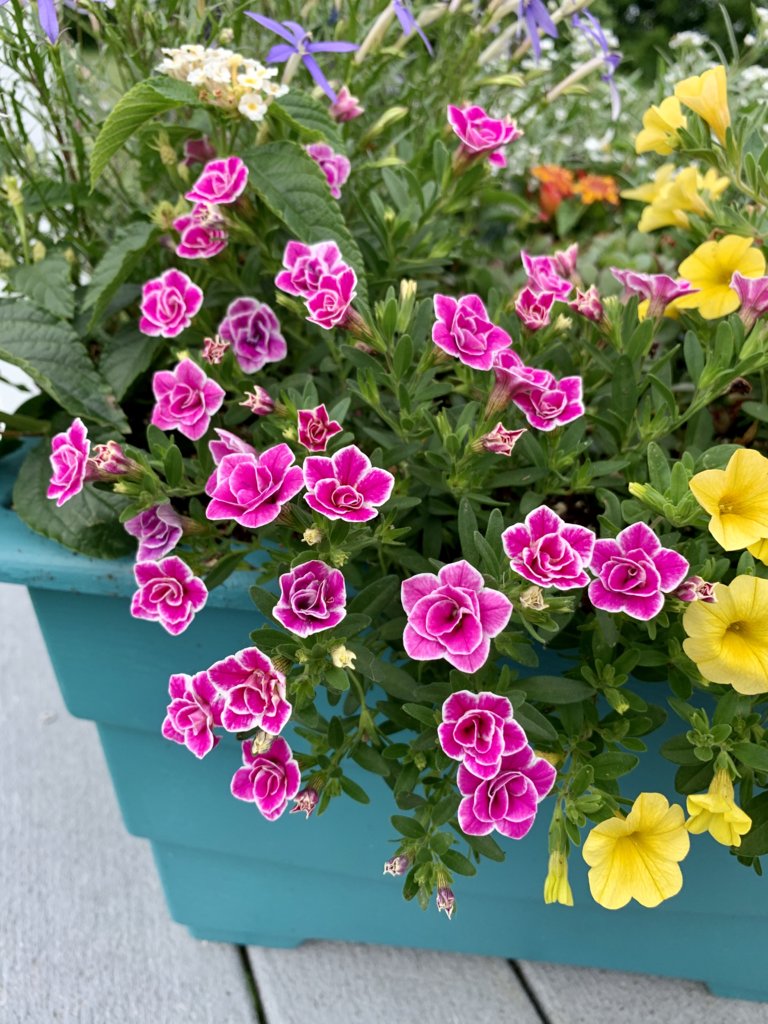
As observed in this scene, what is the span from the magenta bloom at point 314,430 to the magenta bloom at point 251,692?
0.42ft

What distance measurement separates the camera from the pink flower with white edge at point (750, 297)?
0.62 metres

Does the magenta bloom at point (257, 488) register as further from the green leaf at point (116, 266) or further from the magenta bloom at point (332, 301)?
the green leaf at point (116, 266)

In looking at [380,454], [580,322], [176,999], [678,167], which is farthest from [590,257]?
[176,999]

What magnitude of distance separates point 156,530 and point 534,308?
306 millimetres

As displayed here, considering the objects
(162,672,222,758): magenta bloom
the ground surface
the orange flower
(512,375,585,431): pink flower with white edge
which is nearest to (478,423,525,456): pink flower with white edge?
(512,375,585,431): pink flower with white edge

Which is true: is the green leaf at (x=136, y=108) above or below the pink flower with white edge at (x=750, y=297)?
above

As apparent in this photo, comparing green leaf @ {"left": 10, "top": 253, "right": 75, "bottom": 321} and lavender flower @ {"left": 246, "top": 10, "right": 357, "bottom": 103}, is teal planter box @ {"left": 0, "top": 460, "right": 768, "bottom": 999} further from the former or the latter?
lavender flower @ {"left": 246, "top": 10, "right": 357, "bottom": 103}

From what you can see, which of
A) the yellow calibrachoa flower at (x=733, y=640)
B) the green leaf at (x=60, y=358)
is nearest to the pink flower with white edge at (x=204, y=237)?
the green leaf at (x=60, y=358)

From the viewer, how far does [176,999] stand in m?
0.88

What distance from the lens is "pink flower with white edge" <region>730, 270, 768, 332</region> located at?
0.62 meters

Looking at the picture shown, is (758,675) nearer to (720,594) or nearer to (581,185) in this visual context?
(720,594)

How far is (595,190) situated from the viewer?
1.23m

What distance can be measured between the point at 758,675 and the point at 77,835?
0.86m

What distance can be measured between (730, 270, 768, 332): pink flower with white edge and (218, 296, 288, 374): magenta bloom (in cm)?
33
